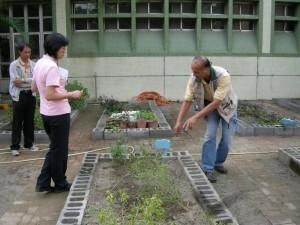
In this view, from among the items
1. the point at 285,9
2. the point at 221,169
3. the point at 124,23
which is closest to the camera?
the point at 221,169

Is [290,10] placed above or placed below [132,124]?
above

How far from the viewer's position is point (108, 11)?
1216 cm

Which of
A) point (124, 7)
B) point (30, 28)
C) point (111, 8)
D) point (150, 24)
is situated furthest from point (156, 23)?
point (30, 28)

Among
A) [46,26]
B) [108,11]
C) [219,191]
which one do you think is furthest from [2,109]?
[219,191]

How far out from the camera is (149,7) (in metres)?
12.2

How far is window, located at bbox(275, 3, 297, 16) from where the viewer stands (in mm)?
12805

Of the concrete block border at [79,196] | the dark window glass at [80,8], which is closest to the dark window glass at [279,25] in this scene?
the dark window glass at [80,8]

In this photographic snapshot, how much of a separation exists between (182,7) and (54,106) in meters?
8.35

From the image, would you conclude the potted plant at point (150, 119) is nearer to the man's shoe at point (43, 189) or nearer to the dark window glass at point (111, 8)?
the man's shoe at point (43, 189)

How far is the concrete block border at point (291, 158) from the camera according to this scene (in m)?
5.91

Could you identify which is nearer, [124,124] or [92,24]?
[124,124]

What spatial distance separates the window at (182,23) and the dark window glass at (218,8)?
2.17 feet

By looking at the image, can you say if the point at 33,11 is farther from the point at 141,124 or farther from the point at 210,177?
the point at 210,177

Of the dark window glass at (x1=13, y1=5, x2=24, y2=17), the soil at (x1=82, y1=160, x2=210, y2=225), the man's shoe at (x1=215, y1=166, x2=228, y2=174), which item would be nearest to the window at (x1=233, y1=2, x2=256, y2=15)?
the dark window glass at (x1=13, y1=5, x2=24, y2=17)
